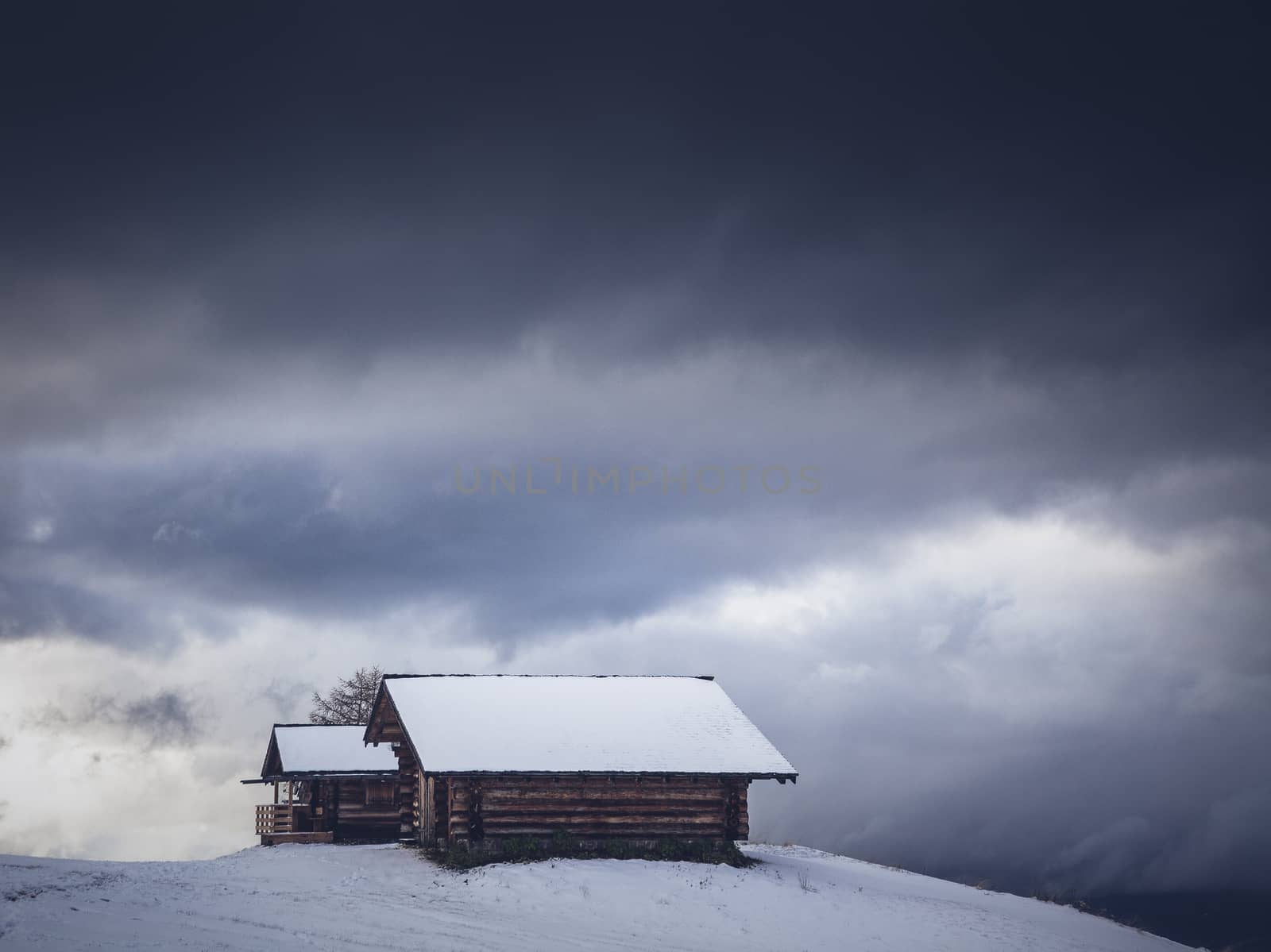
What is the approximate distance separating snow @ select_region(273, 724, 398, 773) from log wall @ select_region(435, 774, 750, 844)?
11.3 meters

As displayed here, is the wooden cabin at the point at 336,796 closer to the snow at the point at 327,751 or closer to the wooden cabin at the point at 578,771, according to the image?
the snow at the point at 327,751

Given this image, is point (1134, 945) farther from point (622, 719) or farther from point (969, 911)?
point (622, 719)

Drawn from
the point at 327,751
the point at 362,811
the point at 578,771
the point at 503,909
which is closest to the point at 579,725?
the point at 578,771

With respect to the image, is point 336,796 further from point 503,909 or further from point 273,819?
point 503,909

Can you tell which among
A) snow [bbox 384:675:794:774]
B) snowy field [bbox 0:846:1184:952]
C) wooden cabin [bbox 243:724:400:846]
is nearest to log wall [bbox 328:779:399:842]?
wooden cabin [bbox 243:724:400:846]

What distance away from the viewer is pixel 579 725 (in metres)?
36.8

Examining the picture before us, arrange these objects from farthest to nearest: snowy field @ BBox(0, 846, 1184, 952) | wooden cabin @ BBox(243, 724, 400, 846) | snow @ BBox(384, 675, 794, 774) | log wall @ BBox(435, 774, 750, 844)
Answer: wooden cabin @ BBox(243, 724, 400, 846), snow @ BBox(384, 675, 794, 774), log wall @ BBox(435, 774, 750, 844), snowy field @ BBox(0, 846, 1184, 952)

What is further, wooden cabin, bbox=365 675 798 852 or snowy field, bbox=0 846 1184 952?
wooden cabin, bbox=365 675 798 852

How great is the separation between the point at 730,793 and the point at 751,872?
3.72 m

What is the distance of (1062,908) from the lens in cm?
3419

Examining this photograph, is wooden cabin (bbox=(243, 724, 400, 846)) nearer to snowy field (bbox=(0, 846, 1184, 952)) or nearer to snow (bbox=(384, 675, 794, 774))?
snow (bbox=(384, 675, 794, 774))

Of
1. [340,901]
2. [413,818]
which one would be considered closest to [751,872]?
[340,901]

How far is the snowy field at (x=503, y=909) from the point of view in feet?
62.4

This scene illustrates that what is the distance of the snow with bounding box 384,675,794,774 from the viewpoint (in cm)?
3381
